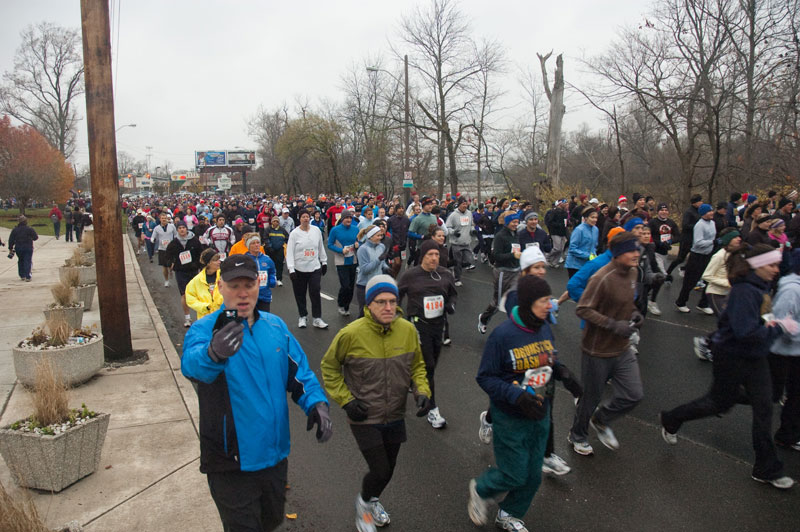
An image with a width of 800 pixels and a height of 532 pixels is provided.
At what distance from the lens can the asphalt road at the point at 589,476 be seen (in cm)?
370

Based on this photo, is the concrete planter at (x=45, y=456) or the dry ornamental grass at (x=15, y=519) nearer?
the dry ornamental grass at (x=15, y=519)

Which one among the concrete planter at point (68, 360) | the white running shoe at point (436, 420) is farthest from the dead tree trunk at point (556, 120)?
the concrete planter at point (68, 360)

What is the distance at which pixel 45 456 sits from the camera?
3.97m

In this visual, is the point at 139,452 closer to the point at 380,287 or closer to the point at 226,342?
the point at 380,287

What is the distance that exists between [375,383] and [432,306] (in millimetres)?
1813

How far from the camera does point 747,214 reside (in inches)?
369

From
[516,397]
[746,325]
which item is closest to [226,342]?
[516,397]

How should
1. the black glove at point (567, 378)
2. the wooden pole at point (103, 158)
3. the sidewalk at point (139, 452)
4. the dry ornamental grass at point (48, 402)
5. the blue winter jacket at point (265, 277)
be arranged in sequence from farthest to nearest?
the blue winter jacket at point (265, 277)
the wooden pole at point (103, 158)
the dry ornamental grass at point (48, 402)
the sidewalk at point (139, 452)
the black glove at point (567, 378)

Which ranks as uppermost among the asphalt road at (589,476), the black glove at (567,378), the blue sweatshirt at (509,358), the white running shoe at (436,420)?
the blue sweatshirt at (509,358)

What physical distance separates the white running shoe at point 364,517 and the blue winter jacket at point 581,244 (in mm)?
5569

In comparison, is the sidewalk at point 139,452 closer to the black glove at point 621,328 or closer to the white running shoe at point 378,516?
the white running shoe at point 378,516

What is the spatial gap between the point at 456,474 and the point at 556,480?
0.77 metres

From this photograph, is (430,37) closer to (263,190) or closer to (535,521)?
(535,521)

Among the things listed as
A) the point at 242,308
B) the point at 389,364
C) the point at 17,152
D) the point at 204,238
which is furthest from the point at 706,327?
the point at 17,152
